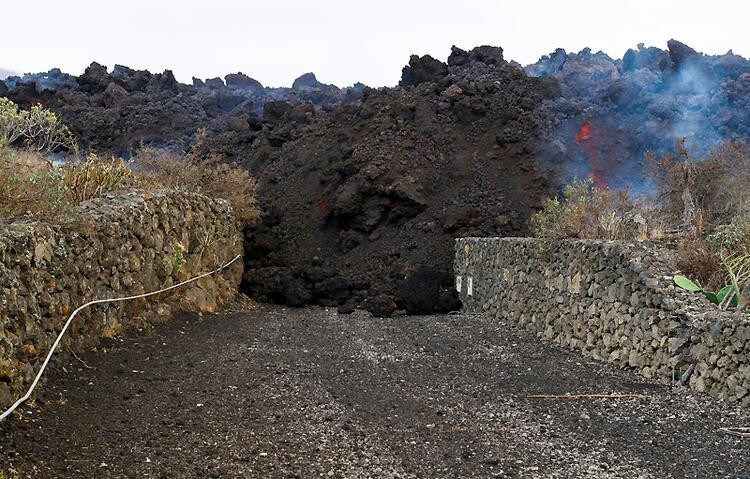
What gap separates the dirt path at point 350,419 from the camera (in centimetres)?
404

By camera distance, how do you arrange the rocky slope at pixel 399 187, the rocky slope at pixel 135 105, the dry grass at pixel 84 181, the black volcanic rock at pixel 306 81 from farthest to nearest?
the black volcanic rock at pixel 306 81 → the rocky slope at pixel 135 105 → the rocky slope at pixel 399 187 → the dry grass at pixel 84 181

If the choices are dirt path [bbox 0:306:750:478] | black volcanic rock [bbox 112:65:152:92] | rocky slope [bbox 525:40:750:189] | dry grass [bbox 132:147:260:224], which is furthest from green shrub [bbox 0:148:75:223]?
black volcanic rock [bbox 112:65:152:92]

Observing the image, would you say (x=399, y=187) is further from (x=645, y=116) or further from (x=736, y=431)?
(x=736, y=431)

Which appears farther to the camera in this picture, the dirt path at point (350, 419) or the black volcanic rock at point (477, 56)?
the black volcanic rock at point (477, 56)

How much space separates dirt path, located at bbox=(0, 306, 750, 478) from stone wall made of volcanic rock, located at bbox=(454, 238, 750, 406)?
0.29m

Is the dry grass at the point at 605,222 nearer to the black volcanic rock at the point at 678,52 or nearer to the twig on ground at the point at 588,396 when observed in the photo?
the twig on ground at the point at 588,396

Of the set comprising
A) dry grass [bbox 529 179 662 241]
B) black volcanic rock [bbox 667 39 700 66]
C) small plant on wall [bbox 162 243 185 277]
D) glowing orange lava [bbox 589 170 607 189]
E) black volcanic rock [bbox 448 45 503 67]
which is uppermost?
black volcanic rock [bbox 667 39 700 66]

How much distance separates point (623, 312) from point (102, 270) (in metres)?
5.91

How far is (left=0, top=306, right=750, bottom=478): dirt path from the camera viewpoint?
4.04 metres

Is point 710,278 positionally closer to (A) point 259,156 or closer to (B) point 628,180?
(B) point 628,180

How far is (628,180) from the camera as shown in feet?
60.3

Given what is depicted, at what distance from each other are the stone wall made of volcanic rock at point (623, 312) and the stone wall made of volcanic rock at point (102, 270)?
517 centimetres

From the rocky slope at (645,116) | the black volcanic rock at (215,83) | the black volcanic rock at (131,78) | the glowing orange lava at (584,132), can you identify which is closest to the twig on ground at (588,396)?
the rocky slope at (645,116)

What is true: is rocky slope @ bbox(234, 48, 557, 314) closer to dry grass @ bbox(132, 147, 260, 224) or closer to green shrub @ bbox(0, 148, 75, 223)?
dry grass @ bbox(132, 147, 260, 224)
